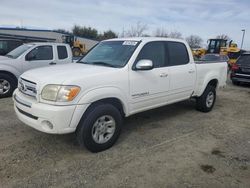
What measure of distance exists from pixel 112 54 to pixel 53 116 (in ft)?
5.98

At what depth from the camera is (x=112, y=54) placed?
15.1ft

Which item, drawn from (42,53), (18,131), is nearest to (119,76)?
(18,131)

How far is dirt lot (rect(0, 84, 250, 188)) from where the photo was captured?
3199 millimetres

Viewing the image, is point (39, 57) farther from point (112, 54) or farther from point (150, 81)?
point (150, 81)

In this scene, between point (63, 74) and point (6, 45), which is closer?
point (63, 74)

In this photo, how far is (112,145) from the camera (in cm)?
412

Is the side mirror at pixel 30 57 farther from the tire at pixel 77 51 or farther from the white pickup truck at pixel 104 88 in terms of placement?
the tire at pixel 77 51

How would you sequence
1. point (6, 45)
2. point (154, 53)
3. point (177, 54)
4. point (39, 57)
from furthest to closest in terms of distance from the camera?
1. point (6, 45)
2. point (39, 57)
3. point (177, 54)
4. point (154, 53)

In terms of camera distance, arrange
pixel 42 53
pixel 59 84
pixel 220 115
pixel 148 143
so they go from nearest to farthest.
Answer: pixel 59 84
pixel 148 143
pixel 220 115
pixel 42 53

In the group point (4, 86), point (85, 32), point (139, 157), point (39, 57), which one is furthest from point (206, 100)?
point (85, 32)

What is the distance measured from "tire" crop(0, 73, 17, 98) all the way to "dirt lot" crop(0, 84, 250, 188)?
2.21 m

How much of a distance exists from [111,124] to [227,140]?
7.78ft

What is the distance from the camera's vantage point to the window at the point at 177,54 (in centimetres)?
518

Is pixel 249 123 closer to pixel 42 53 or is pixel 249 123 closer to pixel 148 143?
pixel 148 143
